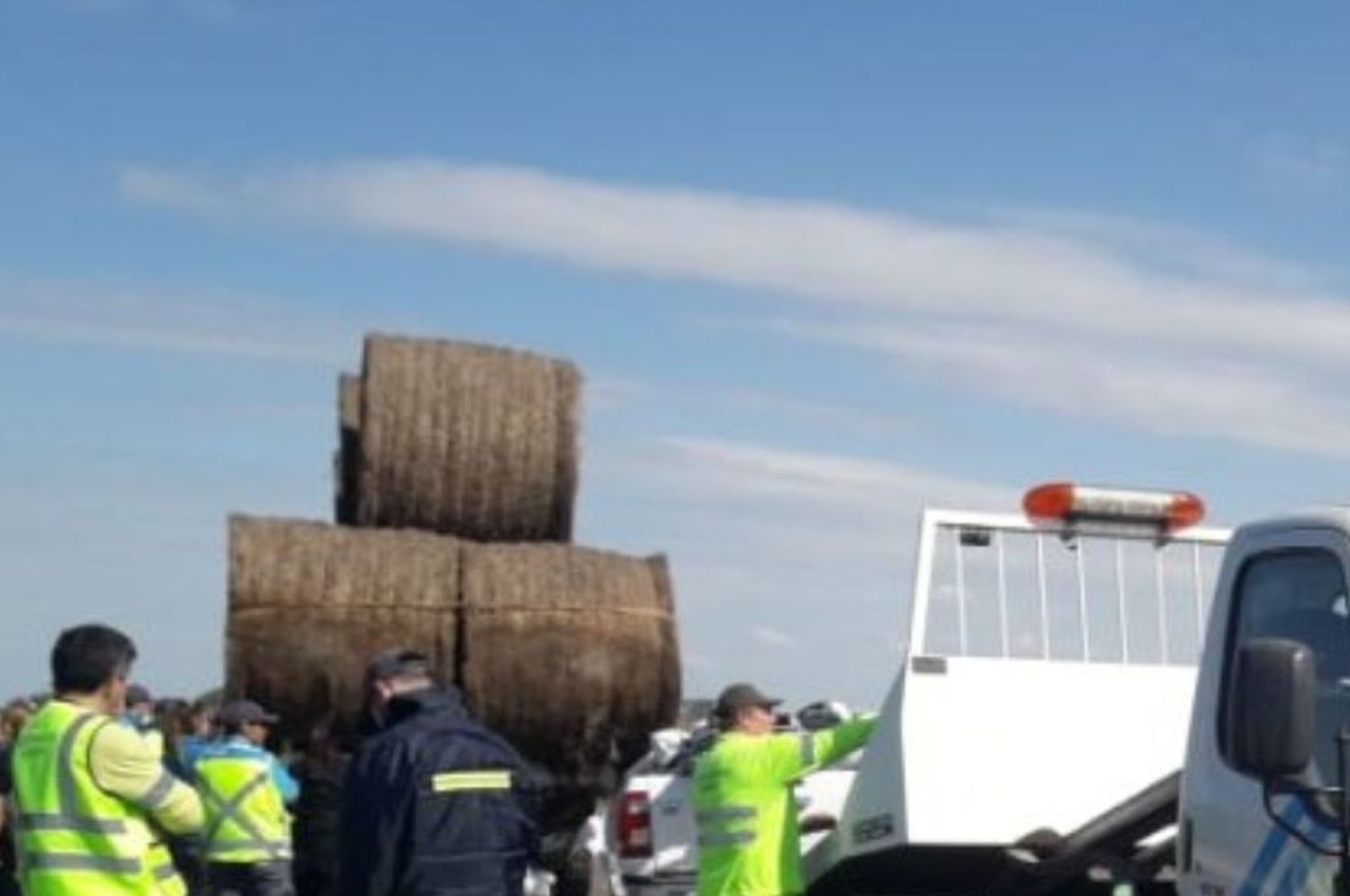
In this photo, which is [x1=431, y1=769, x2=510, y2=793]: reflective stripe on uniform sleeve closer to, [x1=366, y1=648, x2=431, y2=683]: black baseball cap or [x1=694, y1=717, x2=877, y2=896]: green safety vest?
[x1=366, y1=648, x2=431, y2=683]: black baseball cap

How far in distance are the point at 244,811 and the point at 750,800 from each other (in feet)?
14.2

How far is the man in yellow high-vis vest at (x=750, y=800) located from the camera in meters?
10.8

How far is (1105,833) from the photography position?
8195 mm

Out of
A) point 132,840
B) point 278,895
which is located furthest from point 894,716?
point 278,895

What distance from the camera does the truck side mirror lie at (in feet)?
18.9

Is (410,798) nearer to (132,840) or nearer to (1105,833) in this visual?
(132,840)

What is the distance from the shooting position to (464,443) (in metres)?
15.9

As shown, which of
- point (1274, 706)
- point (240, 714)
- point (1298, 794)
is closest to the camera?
point (1274, 706)

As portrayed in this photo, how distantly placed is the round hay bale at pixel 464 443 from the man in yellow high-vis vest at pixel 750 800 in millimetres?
4729

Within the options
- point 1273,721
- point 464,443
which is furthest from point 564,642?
point 1273,721

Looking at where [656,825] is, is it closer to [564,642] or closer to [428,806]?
[564,642]

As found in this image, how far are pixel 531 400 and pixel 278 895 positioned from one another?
3.02 meters

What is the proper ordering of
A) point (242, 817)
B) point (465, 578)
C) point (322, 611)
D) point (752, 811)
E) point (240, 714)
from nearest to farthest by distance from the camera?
1. point (752, 811)
2. point (240, 714)
3. point (242, 817)
4. point (322, 611)
5. point (465, 578)

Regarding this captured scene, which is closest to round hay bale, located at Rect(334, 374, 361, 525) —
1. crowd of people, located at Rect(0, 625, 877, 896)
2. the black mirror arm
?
crowd of people, located at Rect(0, 625, 877, 896)
